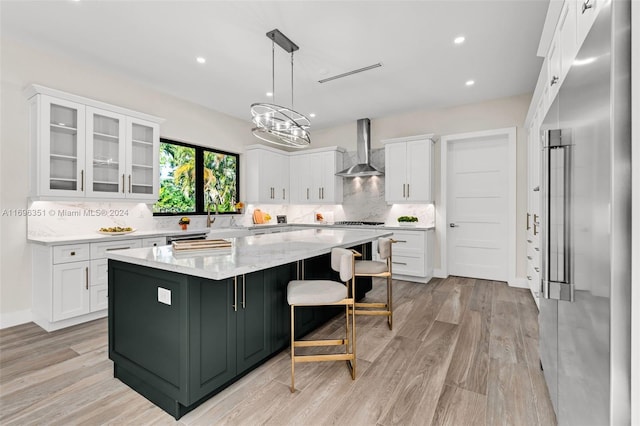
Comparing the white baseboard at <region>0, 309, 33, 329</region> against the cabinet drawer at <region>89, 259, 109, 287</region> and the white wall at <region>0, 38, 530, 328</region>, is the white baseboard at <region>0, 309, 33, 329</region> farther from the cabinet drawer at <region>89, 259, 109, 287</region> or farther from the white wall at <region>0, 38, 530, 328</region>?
the cabinet drawer at <region>89, 259, 109, 287</region>

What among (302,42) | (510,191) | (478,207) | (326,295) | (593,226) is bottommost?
(326,295)

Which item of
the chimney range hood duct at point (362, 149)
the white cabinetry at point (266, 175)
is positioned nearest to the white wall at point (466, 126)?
the chimney range hood duct at point (362, 149)

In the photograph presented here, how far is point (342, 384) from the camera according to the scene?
201 cm

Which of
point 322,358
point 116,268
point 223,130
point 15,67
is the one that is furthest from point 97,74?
point 322,358

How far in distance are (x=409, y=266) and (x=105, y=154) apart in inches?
182

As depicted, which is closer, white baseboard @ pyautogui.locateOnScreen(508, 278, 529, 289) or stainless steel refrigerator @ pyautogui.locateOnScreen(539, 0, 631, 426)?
stainless steel refrigerator @ pyautogui.locateOnScreen(539, 0, 631, 426)

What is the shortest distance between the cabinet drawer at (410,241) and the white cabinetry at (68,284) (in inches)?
158

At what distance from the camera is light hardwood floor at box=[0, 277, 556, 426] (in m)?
1.70

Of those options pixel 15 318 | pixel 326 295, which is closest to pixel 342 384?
pixel 326 295

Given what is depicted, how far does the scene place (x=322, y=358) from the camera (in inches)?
82.4

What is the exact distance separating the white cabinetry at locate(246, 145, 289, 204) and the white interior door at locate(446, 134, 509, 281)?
3.31 metres

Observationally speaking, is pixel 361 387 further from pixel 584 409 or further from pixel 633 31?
pixel 633 31

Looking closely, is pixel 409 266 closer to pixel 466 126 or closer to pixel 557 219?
pixel 466 126

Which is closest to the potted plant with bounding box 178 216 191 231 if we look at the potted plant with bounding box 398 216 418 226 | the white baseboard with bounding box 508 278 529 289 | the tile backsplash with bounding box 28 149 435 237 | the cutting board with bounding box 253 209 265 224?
the tile backsplash with bounding box 28 149 435 237
